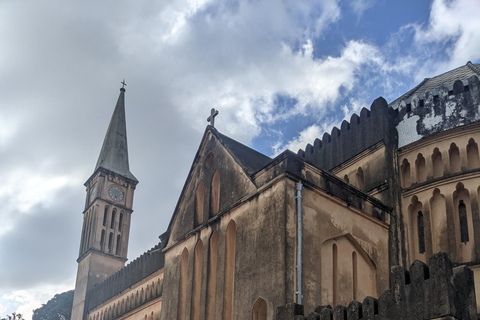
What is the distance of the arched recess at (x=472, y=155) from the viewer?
56.3ft

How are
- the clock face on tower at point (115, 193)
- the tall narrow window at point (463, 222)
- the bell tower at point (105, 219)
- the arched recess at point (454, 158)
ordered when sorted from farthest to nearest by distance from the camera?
1. the clock face on tower at point (115, 193)
2. the bell tower at point (105, 219)
3. the arched recess at point (454, 158)
4. the tall narrow window at point (463, 222)

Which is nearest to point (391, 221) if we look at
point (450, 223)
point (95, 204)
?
point (450, 223)

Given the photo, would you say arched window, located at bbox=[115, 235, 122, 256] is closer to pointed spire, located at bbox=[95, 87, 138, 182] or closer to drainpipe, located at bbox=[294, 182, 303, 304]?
pointed spire, located at bbox=[95, 87, 138, 182]

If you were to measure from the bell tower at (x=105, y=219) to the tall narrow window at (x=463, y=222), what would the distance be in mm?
Answer: 31704

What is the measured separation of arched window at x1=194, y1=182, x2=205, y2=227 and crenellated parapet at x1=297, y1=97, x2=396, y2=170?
4648 millimetres

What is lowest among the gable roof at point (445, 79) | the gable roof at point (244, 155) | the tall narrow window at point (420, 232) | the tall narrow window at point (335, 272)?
the tall narrow window at point (335, 272)

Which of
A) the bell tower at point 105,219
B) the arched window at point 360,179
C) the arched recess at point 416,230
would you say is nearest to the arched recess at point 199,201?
the arched window at point 360,179

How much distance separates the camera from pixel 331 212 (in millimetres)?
14875

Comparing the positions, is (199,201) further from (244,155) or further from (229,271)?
(229,271)

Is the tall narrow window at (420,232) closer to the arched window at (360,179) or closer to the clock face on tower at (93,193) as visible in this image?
the arched window at (360,179)

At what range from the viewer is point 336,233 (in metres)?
14.7

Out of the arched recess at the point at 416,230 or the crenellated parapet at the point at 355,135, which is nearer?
the arched recess at the point at 416,230

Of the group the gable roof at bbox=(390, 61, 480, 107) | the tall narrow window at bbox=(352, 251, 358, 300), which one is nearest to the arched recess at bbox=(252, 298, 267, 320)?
the tall narrow window at bbox=(352, 251, 358, 300)

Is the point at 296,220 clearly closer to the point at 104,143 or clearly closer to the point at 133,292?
the point at 133,292
